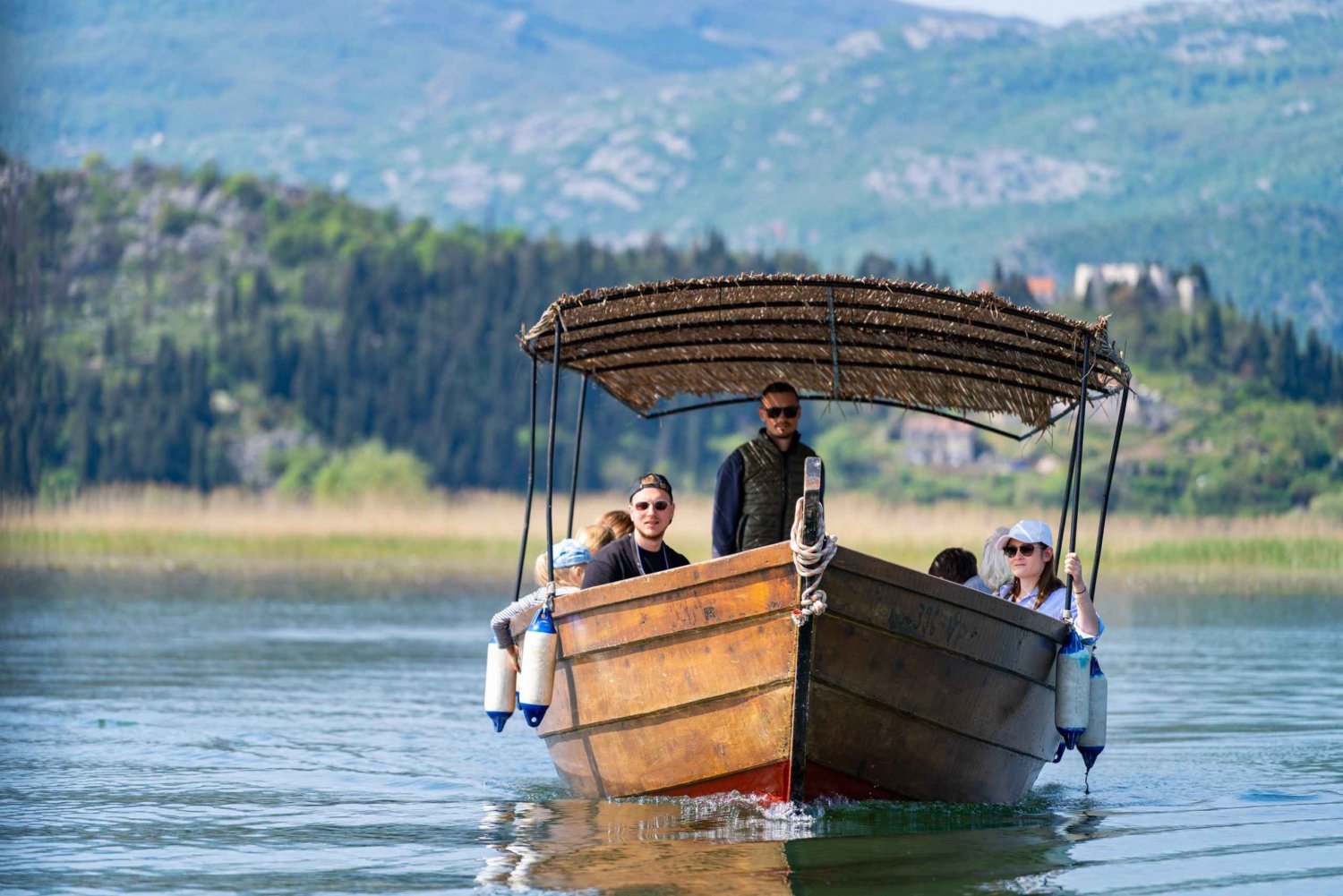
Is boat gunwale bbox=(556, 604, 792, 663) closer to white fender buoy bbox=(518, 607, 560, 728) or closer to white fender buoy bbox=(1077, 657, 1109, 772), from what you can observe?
white fender buoy bbox=(518, 607, 560, 728)

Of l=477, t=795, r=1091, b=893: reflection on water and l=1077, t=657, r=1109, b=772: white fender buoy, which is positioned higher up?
l=1077, t=657, r=1109, b=772: white fender buoy

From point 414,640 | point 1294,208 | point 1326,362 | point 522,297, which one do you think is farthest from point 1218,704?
point 1294,208

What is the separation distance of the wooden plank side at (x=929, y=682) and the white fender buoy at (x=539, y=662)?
1514 mm

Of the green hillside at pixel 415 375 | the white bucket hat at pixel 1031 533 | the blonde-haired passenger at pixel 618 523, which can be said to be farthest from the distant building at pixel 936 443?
Result: the white bucket hat at pixel 1031 533

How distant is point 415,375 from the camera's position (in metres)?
89.7

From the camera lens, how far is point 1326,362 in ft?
253

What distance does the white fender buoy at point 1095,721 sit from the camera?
10.9 m

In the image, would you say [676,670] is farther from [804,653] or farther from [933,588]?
[933,588]

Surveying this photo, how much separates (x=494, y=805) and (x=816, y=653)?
2.62 m

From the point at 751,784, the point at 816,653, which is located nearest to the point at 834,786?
the point at 751,784

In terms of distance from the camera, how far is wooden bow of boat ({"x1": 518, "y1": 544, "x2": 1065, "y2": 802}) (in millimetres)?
9617

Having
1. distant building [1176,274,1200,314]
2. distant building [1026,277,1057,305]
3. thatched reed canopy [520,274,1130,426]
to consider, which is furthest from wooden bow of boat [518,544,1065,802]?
distant building [1176,274,1200,314]

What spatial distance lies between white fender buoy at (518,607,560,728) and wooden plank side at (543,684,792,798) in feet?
1.09

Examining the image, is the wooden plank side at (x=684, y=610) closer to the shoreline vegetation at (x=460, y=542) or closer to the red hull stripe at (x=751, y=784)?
the red hull stripe at (x=751, y=784)
